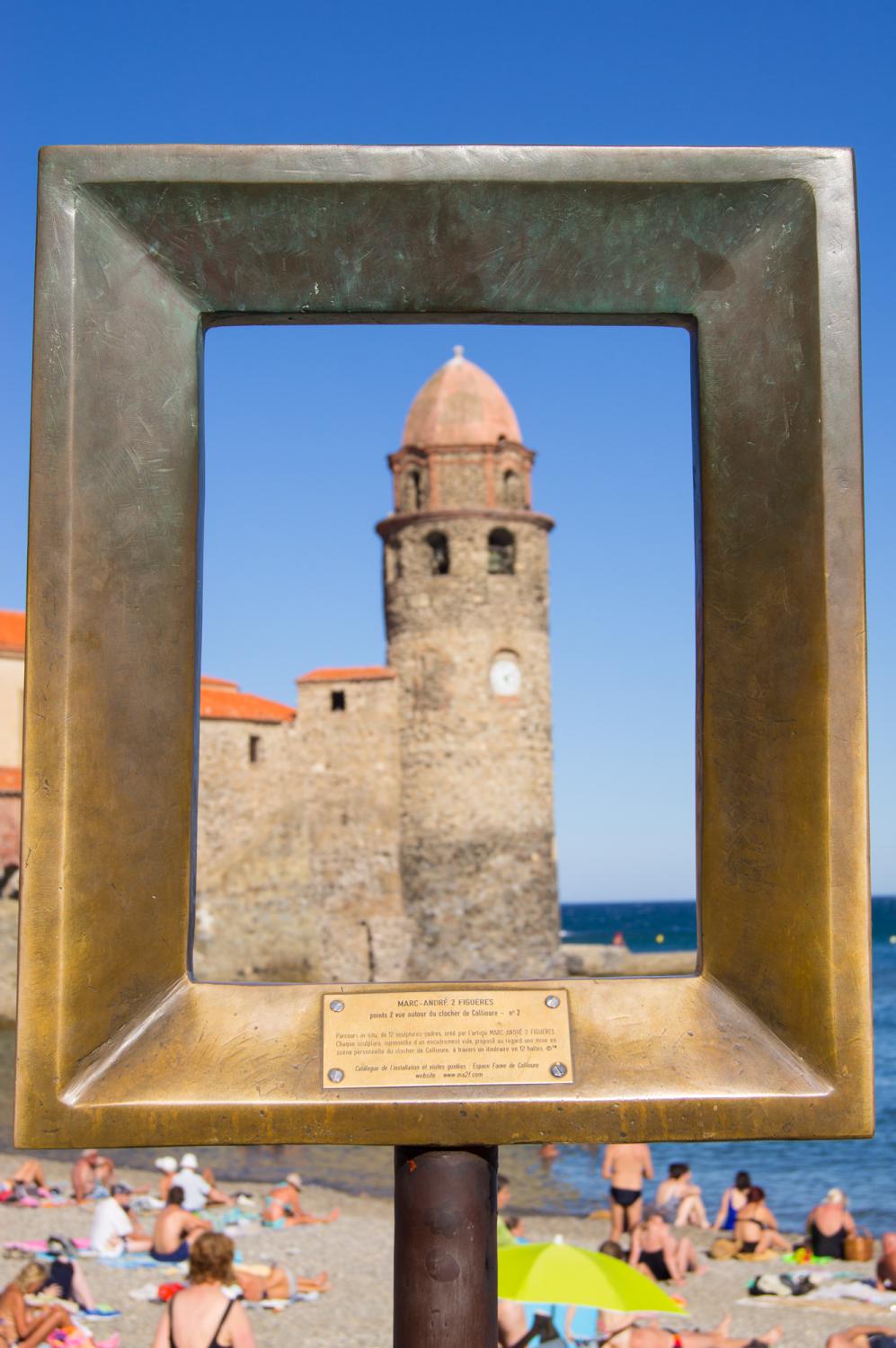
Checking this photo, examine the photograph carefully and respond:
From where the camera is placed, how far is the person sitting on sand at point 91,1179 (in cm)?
1136

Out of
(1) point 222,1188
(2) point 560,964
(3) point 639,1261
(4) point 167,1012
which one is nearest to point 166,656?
(4) point 167,1012

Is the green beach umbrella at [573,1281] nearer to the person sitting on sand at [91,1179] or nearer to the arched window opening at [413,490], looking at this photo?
the person sitting on sand at [91,1179]

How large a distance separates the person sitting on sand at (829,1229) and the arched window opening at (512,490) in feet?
51.7

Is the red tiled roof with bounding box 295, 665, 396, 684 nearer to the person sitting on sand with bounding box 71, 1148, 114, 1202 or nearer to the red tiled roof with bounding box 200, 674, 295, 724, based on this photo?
the red tiled roof with bounding box 200, 674, 295, 724

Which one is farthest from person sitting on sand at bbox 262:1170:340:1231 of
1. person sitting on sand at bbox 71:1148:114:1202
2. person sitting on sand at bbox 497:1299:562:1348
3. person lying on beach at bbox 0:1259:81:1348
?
person sitting on sand at bbox 497:1299:562:1348

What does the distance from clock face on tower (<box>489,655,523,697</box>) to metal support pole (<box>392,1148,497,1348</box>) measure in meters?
21.9

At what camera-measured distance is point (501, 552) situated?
24.2 m

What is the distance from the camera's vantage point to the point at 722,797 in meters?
1.92

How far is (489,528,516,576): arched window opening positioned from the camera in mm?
23984

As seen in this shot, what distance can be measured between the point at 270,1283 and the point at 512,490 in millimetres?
17292

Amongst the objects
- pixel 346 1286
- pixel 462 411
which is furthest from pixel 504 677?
pixel 346 1286

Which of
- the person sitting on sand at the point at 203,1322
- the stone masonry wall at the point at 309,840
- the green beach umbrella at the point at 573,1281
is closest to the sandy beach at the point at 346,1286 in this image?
the green beach umbrella at the point at 573,1281

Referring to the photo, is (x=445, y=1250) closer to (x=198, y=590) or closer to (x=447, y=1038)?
(x=447, y=1038)

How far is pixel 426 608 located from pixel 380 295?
22.0 m
